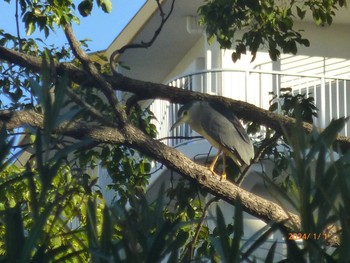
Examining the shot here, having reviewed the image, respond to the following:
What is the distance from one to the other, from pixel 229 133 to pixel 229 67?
7.51m

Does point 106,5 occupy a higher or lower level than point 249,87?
higher

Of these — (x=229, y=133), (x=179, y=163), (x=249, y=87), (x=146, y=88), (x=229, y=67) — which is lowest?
(x=249, y=87)

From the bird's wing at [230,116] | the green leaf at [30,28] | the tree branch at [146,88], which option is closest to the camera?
the tree branch at [146,88]

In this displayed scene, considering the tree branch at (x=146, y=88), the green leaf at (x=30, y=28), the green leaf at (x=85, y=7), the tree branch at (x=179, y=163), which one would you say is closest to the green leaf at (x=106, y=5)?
the green leaf at (x=85, y=7)

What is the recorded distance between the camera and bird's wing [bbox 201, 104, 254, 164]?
7.24 meters

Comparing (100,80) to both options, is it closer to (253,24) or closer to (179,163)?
(179,163)

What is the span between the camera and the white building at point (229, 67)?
1352 cm

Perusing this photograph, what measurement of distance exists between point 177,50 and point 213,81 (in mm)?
2801

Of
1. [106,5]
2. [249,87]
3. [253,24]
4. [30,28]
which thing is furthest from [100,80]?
[249,87]

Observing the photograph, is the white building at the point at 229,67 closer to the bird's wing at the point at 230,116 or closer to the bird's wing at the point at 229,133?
the bird's wing at the point at 229,133

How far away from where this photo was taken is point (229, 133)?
7.61 metres

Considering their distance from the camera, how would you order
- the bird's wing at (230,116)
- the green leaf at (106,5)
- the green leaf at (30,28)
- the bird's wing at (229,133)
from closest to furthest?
the bird's wing at (230,116) < the bird's wing at (229,133) < the green leaf at (106,5) < the green leaf at (30,28)

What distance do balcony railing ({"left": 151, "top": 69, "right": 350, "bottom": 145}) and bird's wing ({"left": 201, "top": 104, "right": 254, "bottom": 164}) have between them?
535 centimetres

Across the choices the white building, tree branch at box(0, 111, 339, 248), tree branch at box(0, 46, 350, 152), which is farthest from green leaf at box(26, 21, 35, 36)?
the white building
